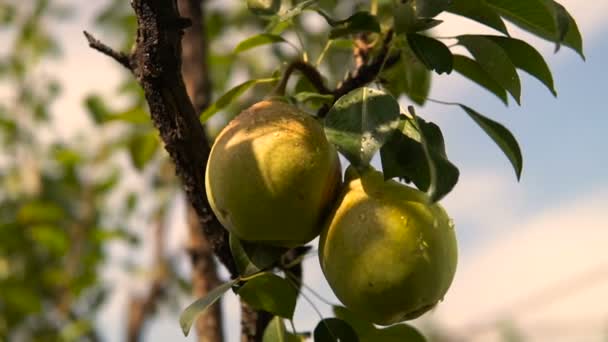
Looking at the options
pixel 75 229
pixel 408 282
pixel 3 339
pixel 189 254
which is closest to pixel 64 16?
pixel 75 229

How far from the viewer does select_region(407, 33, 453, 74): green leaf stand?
65cm

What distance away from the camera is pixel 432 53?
0.66m

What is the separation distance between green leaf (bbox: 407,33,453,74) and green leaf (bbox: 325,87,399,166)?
62mm

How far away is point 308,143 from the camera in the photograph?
2.07ft

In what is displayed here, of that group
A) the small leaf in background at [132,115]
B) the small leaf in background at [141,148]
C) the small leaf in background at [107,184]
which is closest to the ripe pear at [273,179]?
the small leaf in background at [132,115]

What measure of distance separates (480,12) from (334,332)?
0.99 ft

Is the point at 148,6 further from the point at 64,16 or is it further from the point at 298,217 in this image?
the point at 64,16

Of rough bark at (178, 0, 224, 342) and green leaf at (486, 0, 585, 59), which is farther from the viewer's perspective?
rough bark at (178, 0, 224, 342)

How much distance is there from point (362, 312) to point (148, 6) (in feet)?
0.93

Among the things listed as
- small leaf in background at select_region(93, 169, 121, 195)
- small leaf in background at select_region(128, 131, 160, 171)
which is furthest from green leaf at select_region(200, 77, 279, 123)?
small leaf in background at select_region(93, 169, 121, 195)

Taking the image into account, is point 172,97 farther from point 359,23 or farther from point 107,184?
point 107,184

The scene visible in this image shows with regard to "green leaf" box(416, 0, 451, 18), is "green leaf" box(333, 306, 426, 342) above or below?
below

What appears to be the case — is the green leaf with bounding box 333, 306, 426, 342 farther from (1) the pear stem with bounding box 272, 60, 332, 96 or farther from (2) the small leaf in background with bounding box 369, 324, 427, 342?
(1) the pear stem with bounding box 272, 60, 332, 96

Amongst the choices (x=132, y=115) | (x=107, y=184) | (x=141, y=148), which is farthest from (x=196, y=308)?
(x=107, y=184)
